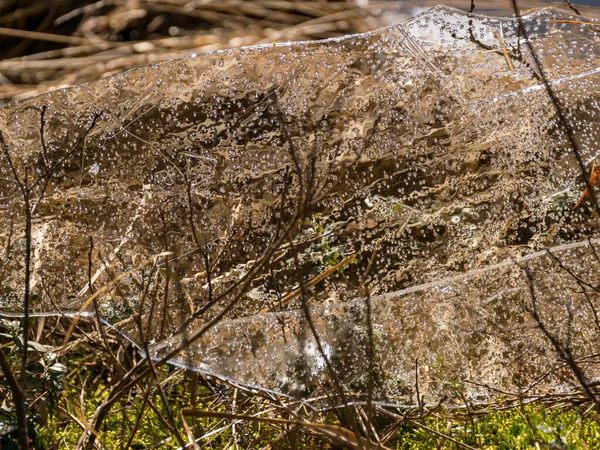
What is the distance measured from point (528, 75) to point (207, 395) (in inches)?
39.2

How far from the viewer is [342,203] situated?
1.50 meters

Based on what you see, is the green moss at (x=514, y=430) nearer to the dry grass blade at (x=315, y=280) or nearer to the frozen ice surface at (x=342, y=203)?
the frozen ice surface at (x=342, y=203)

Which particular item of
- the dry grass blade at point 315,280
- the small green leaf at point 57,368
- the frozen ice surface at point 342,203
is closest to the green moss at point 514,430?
the frozen ice surface at point 342,203

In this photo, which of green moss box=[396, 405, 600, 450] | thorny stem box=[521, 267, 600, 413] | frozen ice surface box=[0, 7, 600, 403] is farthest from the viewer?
frozen ice surface box=[0, 7, 600, 403]

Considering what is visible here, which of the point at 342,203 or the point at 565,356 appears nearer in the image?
the point at 565,356

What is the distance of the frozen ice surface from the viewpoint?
1.40m

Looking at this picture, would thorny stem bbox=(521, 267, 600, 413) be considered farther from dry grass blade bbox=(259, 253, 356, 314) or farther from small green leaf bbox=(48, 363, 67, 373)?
small green leaf bbox=(48, 363, 67, 373)

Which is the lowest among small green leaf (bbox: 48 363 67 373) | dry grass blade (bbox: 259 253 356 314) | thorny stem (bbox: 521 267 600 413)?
small green leaf (bbox: 48 363 67 373)

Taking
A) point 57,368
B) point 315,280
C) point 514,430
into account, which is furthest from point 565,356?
point 57,368

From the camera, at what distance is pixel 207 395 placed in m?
1.73

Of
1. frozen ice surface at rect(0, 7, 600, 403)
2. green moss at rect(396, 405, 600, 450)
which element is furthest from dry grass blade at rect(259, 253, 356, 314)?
green moss at rect(396, 405, 600, 450)

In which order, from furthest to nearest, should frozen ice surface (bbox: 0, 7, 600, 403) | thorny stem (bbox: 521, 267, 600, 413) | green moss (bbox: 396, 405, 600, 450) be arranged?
frozen ice surface (bbox: 0, 7, 600, 403)
green moss (bbox: 396, 405, 600, 450)
thorny stem (bbox: 521, 267, 600, 413)

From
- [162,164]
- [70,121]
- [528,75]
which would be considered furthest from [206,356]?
[528,75]

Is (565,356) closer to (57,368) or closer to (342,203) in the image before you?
(342,203)
